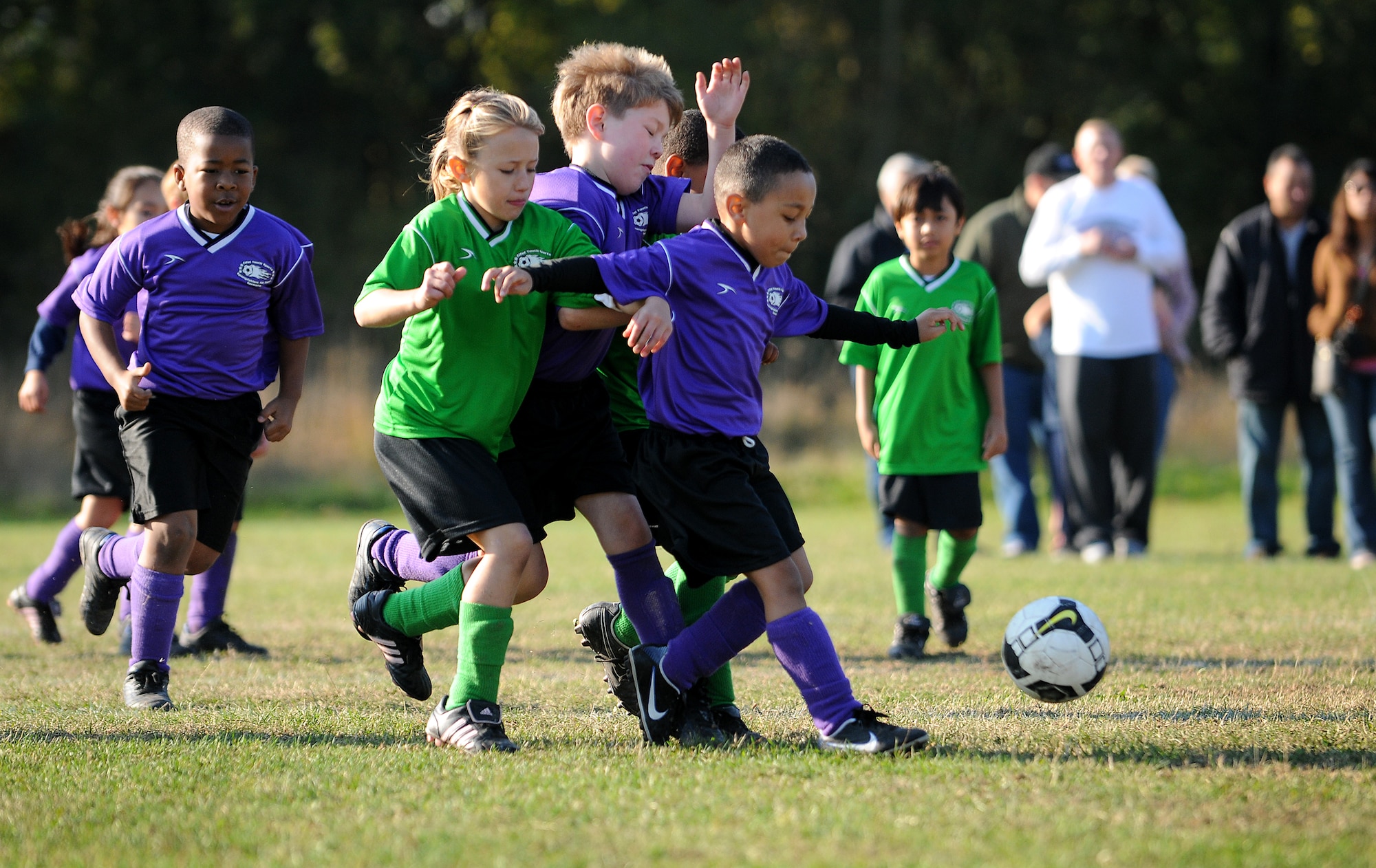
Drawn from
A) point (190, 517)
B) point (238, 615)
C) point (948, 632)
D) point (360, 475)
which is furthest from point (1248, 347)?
A: point (360, 475)

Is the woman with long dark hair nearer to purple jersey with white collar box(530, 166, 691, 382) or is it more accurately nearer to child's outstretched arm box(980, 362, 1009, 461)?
child's outstretched arm box(980, 362, 1009, 461)

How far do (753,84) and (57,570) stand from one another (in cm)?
2018

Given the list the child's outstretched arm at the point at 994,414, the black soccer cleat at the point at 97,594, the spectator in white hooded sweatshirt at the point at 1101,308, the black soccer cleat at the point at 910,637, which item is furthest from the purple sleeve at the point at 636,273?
the spectator in white hooded sweatshirt at the point at 1101,308

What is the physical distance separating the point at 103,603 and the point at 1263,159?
23983 mm

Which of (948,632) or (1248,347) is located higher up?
(1248,347)

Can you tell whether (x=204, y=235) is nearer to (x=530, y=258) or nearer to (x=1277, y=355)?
(x=530, y=258)

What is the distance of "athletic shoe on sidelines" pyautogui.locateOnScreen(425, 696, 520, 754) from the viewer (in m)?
3.65

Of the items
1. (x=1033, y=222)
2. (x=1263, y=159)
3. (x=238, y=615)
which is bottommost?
(x=238, y=615)

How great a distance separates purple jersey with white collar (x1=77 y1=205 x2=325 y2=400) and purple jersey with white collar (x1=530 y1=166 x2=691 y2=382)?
3.52 ft

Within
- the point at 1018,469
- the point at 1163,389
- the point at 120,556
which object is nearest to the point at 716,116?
the point at 120,556

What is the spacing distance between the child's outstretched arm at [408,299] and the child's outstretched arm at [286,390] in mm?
1176

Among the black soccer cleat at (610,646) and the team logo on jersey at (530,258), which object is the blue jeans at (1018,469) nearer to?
the black soccer cleat at (610,646)

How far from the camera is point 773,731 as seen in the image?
3943 mm

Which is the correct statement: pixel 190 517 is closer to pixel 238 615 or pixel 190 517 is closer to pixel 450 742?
pixel 450 742
